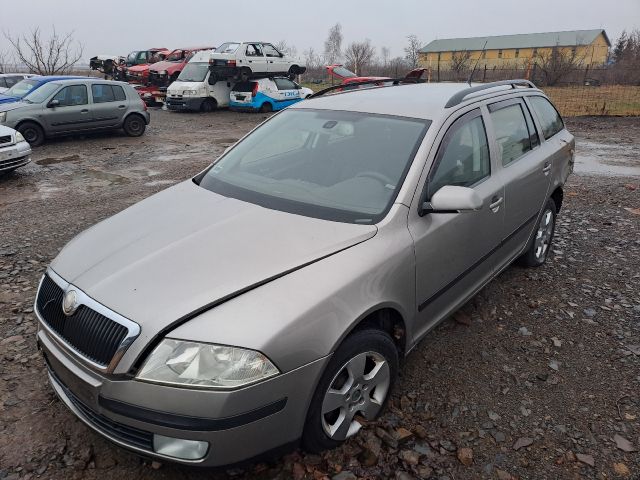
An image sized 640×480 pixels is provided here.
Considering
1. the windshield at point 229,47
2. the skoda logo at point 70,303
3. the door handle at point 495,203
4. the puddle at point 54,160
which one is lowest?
the puddle at point 54,160

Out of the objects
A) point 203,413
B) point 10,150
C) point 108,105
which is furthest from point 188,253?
point 108,105

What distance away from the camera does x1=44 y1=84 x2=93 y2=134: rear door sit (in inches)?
446

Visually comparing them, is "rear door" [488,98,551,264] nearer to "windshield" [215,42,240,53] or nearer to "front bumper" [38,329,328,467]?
"front bumper" [38,329,328,467]

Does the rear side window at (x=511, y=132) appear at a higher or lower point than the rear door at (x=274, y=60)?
lower

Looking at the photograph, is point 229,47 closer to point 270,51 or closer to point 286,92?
point 270,51

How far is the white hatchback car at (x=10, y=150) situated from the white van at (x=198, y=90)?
992 centimetres

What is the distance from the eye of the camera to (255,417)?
1.92 metres

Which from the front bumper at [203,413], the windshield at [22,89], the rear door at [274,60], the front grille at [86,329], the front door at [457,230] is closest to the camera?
the front bumper at [203,413]

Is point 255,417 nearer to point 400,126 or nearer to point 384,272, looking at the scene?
point 384,272

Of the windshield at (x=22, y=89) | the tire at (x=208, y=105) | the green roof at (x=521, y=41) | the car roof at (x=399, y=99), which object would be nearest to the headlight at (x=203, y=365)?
the car roof at (x=399, y=99)

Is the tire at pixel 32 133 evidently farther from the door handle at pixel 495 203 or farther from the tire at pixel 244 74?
the door handle at pixel 495 203

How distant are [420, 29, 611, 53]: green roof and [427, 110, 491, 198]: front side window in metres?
76.4

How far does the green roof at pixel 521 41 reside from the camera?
70.9 meters

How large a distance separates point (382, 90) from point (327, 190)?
128 centimetres
